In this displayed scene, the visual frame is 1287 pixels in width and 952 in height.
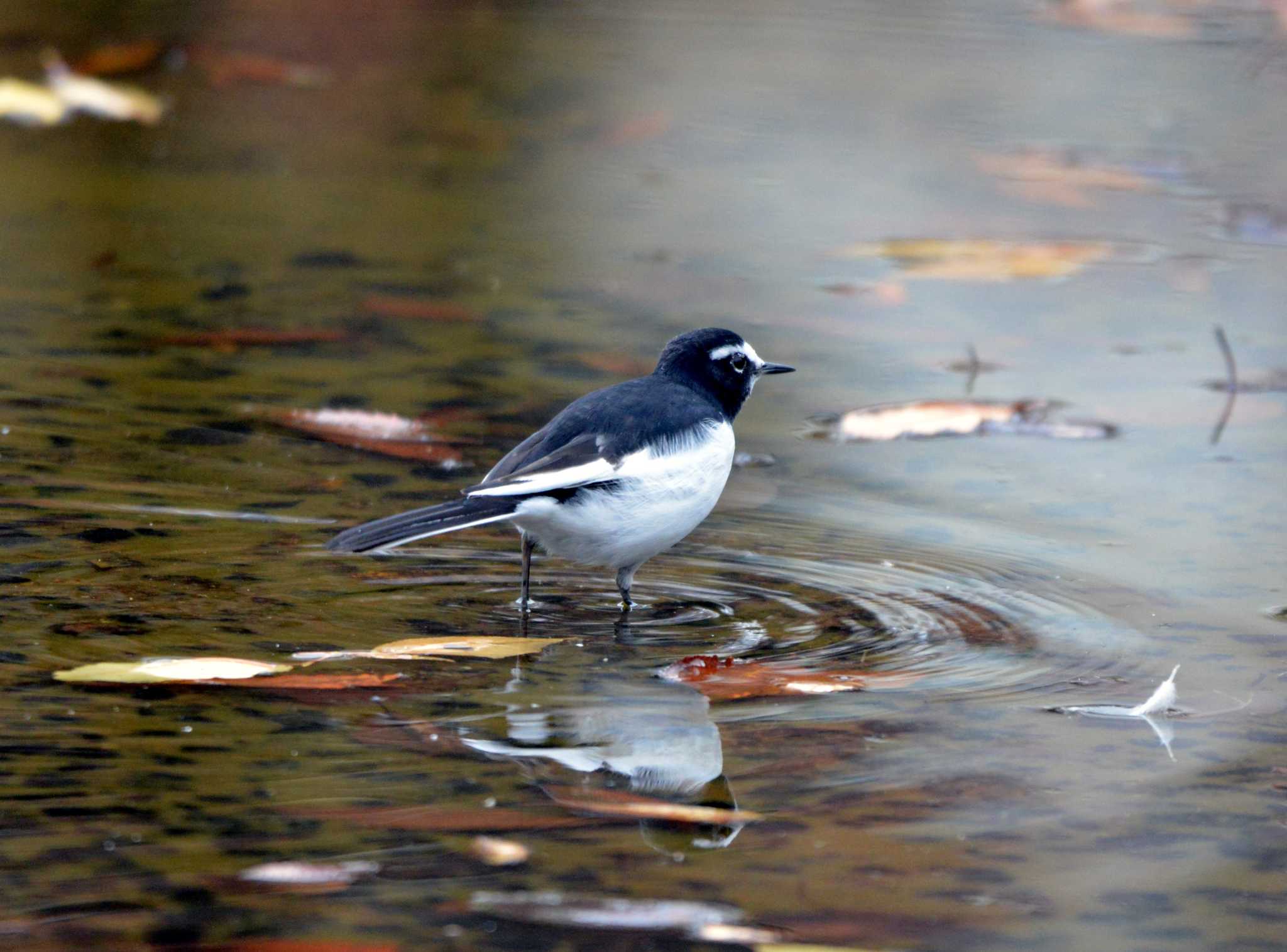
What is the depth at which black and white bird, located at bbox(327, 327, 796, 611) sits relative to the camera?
4.64 m

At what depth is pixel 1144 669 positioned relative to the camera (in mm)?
4426

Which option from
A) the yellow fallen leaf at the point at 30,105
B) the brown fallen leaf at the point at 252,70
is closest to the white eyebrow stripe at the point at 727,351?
the yellow fallen leaf at the point at 30,105

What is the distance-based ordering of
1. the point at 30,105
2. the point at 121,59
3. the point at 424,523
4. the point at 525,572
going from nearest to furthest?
the point at 424,523 < the point at 525,572 < the point at 30,105 < the point at 121,59

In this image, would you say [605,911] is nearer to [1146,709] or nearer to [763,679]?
[763,679]

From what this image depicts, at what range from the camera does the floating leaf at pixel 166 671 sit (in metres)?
4.05

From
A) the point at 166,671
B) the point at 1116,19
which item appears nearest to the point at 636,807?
the point at 166,671

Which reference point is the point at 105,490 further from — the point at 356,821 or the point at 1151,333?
the point at 1151,333

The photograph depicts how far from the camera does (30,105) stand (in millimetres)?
10648

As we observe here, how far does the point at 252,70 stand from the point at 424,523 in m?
8.57

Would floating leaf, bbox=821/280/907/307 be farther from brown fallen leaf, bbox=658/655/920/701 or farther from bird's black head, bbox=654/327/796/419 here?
brown fallen leaf, bbox=658/655/920/701

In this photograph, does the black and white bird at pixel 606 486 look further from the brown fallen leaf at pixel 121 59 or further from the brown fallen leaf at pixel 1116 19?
the brown fallen leaf at pixel 1116 19

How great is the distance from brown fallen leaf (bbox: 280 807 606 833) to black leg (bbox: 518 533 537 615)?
57.0 inches

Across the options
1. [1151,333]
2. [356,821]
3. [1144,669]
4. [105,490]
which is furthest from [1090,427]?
[356,821]

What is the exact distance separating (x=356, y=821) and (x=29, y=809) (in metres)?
0.61
